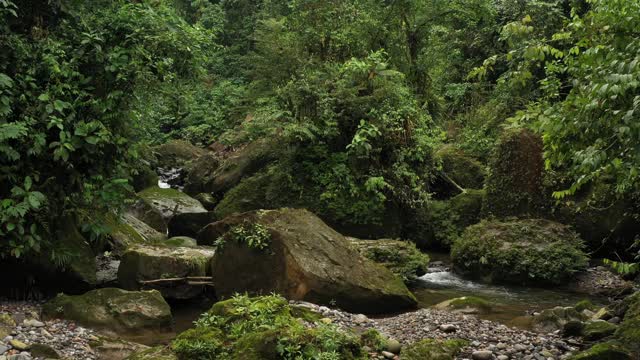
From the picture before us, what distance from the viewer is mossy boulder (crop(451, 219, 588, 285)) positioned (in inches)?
486

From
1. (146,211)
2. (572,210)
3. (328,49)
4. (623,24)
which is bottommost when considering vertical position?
(146,211)

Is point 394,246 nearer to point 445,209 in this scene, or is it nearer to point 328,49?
point 445,209

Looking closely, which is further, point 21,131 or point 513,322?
point 513,322

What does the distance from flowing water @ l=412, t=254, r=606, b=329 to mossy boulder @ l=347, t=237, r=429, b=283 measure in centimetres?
30

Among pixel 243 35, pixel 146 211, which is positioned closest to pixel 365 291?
pixel 146 211

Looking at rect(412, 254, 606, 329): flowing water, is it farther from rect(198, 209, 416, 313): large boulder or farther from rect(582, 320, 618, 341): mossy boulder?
rect(582, 320, 618, 341): mossy boulder

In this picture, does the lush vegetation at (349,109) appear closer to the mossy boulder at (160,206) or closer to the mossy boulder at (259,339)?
the mossy boulder at (160,206)

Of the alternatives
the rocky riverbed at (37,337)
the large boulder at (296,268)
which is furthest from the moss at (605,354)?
the rocky riverbed at (37,337)

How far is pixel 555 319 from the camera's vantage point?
8.78m

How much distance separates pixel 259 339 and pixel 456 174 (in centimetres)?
1364

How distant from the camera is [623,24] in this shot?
4598 mm

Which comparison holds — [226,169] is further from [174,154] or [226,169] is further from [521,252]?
[521,252]

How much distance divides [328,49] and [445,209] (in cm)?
670

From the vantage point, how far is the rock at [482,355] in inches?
284
